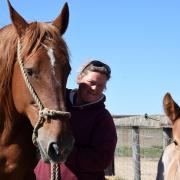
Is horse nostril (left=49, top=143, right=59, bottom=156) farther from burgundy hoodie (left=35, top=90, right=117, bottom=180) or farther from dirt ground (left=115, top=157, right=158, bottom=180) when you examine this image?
dirt ground (left=115, top=157, right=158, bottom=180)

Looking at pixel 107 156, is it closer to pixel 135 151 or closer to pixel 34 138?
pixel 34 138

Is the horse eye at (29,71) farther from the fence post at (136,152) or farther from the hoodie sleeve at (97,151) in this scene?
the fence post at (136,152)

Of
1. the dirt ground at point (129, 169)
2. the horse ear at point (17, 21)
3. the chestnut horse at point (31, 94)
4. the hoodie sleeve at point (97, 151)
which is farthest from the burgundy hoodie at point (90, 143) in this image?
the dirt ground at point (129, 169)

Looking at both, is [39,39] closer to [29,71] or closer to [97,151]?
[29,71]

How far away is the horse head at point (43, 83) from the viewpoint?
2951mm

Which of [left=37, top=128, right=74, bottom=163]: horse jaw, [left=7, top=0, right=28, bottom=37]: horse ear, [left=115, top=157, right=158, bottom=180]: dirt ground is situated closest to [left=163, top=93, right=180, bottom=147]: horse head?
[left=37, top=128, right=74, bottom=163]: horse jaw

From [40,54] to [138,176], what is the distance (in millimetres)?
4057

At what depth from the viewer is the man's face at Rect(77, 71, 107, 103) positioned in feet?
11.7

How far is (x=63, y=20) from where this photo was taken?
352 cm

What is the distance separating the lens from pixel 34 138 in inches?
122

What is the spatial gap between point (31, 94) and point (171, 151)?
1.15 m

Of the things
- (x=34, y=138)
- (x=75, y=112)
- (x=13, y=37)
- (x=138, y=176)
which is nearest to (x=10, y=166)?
(x=34, y=138)

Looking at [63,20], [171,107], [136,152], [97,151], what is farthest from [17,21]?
[136,152]

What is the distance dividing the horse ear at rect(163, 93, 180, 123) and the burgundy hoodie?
43cm
